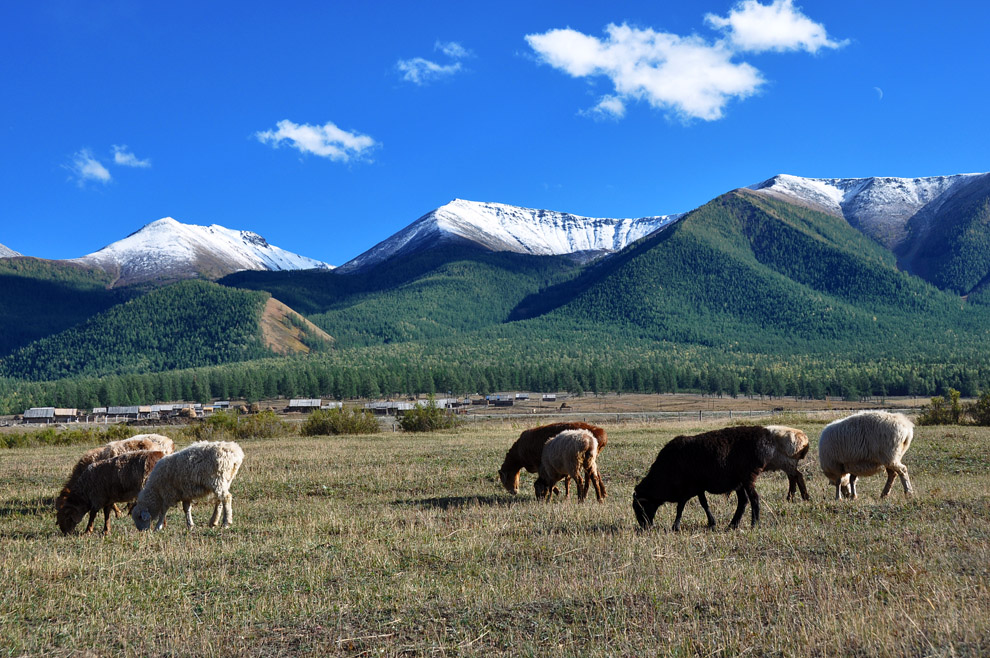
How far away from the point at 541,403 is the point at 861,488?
109m

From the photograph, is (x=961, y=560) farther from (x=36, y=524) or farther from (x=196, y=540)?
(x=36, y=524)

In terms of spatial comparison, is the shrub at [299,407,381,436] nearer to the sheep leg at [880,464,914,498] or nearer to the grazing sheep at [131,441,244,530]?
the grazing sheep at [131,441,244,530]

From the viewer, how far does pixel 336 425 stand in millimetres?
54969

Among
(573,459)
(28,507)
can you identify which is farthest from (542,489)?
(28,507)

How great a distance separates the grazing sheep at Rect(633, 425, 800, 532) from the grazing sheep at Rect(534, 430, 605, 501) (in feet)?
11.8

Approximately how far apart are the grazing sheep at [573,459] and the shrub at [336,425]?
3946cm

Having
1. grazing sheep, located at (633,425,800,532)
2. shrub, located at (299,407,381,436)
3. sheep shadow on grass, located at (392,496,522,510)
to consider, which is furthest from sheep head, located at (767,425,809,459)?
shrub, located at (299,407,381,436)

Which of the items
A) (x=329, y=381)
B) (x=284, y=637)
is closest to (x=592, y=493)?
(x=284, y=637)

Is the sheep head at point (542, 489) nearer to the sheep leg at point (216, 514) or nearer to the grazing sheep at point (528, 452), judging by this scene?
the grazing sheep at point (528, 452)

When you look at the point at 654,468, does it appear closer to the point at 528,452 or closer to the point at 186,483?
the point at 528,452

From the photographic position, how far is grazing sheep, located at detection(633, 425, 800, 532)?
12500 millimetres

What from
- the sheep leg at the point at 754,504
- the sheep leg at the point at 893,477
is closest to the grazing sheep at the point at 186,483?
the sheep leg at the point at 754,504

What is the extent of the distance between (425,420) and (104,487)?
40.4 meters

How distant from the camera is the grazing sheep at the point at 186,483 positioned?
48.8 feet
